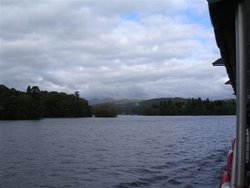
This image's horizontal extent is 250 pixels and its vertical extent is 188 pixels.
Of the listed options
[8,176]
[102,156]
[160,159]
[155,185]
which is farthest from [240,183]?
[102,156]

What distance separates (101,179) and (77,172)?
3804 mm

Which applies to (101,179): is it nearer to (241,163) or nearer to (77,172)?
(77,172)

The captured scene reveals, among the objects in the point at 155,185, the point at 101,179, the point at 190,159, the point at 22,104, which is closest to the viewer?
the point at 155,185

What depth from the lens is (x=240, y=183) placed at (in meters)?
7.11

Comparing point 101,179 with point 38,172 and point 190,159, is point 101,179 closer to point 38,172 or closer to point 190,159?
point 38,172

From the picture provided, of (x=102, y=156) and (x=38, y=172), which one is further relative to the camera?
(x=102, y=156)

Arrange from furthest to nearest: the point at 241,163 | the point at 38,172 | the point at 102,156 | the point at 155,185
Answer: the point at 102,156 → the point at 38,172 → the point at 155,185 → the point at 241,163

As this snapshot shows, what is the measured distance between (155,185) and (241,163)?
70.9 ft

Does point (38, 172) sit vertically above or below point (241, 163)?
below

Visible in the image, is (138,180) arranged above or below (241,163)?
below

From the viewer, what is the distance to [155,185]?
28125mm

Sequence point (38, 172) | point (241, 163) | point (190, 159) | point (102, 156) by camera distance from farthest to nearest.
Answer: point (102, 156) → point (190, 159) → point (38, 172) → point (241, 163)

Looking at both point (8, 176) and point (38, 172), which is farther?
point (38, 172)

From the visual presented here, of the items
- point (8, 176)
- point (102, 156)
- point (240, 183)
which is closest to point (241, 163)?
point (240, 183)
